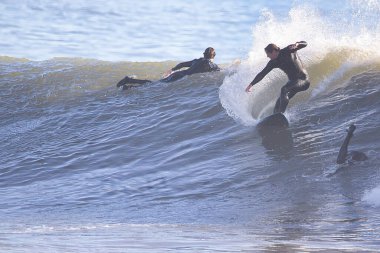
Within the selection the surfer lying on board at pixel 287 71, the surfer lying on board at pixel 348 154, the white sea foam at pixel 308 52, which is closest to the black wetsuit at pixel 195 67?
the white sea foam at pixel 308 52

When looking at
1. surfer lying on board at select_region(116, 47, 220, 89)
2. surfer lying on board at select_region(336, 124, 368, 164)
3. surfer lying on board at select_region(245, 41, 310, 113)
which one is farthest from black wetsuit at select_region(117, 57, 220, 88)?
surfer lying on board at select_region(336, 124, 368, 164)

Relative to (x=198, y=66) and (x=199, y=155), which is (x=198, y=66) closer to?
(x=198, y=66)

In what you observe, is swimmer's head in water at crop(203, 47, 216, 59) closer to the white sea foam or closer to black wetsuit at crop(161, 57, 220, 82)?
black wetsuit at crop(161, 57, 220, 82)

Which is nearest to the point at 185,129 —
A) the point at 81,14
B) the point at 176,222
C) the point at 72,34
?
the point at 176,222

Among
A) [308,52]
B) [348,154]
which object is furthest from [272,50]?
Answer: [308,52]

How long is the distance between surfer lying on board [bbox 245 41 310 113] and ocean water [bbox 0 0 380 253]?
0.45 m

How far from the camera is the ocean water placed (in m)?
7.21

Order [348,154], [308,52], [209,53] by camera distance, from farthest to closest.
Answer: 1. [209,53]
2. [308,52]
3. [348,154]

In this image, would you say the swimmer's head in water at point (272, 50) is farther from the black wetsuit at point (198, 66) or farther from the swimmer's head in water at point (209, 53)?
the black wetsuit at point (198, 66)

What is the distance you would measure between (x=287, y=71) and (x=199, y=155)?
7.05ft

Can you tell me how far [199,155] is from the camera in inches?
498

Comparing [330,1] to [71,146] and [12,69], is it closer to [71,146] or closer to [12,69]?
[12,69]

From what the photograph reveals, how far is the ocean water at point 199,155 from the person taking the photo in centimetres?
721

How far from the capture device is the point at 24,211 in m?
10.3
